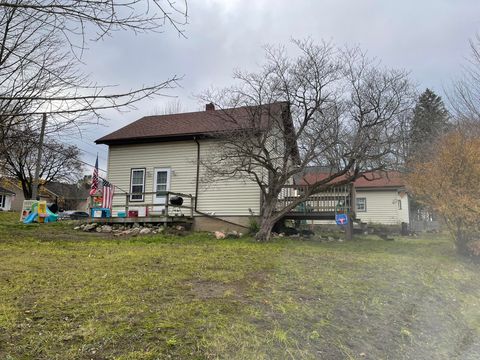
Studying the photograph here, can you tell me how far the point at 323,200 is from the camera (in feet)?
52.6

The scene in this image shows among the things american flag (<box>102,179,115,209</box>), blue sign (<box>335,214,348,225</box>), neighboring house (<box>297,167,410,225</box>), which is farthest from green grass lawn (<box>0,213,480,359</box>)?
neighboring house (<box>297,167,410,225</box>)

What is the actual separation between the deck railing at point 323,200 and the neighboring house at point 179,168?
122cm

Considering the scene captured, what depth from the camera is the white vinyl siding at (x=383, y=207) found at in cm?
3000

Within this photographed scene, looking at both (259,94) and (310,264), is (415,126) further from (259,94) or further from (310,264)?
(310,264)

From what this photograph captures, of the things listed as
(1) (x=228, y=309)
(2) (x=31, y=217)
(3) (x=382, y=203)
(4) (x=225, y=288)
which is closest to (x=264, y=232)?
(4) (x=225, y=288)

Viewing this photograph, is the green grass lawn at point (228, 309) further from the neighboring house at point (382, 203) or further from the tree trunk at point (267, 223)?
the neighboring house at point (382, 203)

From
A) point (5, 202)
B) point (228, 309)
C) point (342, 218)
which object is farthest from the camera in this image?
point (5, 202)

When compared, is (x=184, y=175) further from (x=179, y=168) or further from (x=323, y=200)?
(x=323, y=200)

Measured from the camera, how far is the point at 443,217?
10.6 metres

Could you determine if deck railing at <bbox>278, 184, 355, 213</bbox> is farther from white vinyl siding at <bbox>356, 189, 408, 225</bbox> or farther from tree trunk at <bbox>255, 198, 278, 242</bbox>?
white vinyl siding at <bbox>356, 189, 408, 225</bbox>

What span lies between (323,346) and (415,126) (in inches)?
498

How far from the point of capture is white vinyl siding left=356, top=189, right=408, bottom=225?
30.0 meters

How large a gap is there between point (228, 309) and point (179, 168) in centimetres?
1321

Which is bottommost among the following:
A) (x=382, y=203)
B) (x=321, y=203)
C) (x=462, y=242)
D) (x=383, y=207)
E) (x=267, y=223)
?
(x=462, y=242)
